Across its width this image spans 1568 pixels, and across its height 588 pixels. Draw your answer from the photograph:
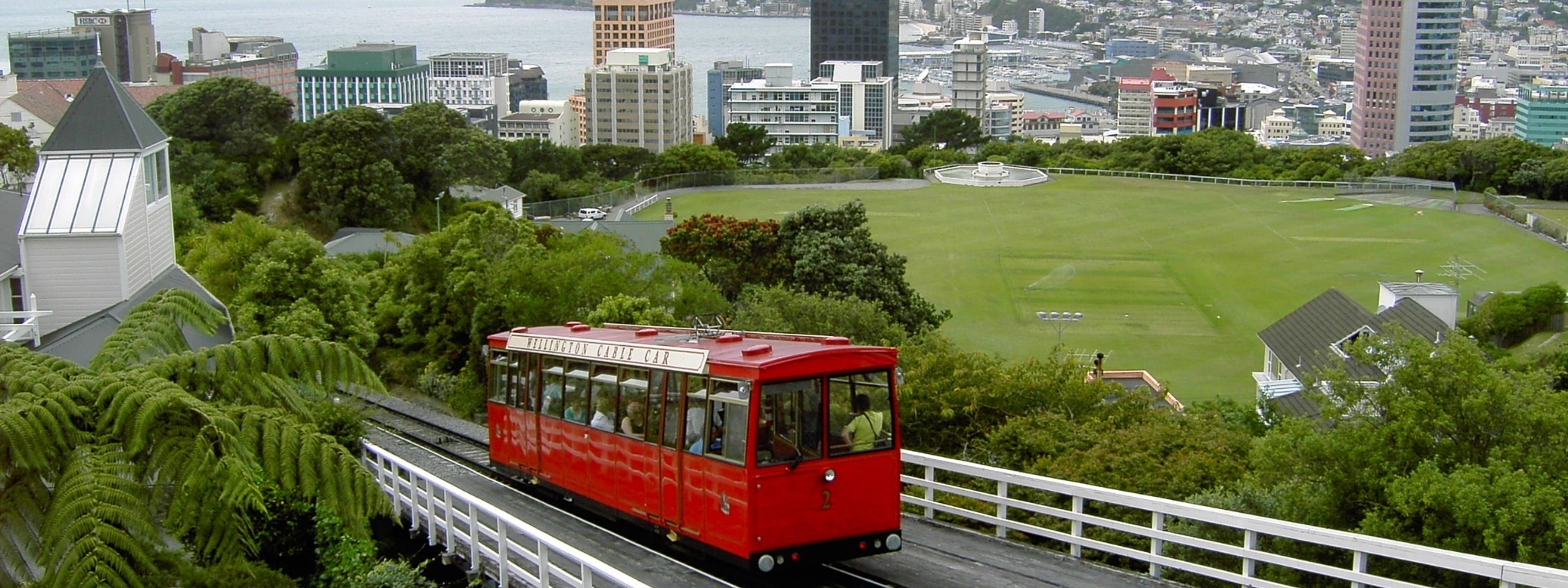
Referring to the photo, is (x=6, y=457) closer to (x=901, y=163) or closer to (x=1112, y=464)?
(x=1112, y=464)

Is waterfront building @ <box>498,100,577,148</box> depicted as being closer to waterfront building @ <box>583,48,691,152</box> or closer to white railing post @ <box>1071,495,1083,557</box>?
waterfront building @ <box>583,48,691,152</box>

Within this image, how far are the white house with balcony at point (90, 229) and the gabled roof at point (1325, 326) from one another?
22.6m

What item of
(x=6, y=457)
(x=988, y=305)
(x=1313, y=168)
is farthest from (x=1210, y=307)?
(x=6, y=457)

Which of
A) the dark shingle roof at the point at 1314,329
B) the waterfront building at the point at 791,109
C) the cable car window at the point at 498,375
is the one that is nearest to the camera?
the cable car window at the point at 498,375

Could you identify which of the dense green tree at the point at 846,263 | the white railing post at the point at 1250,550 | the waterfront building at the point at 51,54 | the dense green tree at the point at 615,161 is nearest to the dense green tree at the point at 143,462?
the white railing post at the point at 1250,550

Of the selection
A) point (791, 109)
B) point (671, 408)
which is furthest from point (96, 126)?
point (791, 109)

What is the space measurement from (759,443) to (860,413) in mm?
889

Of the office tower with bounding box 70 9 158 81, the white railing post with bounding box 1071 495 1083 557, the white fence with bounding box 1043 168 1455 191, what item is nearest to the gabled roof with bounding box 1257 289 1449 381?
the white railing post with bounding box 1071 495 1083 557

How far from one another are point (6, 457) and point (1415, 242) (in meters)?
64.7

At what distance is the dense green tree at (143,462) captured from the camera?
8125 millimetres

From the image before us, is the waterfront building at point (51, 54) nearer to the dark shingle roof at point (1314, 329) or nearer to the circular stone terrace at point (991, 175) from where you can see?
the circular stone terrace at point (991, 175)

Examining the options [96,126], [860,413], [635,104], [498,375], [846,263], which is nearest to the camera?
[860,413]

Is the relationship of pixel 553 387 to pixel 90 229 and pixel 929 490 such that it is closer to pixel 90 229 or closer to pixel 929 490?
pixel 929 490

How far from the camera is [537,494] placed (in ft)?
52.1
